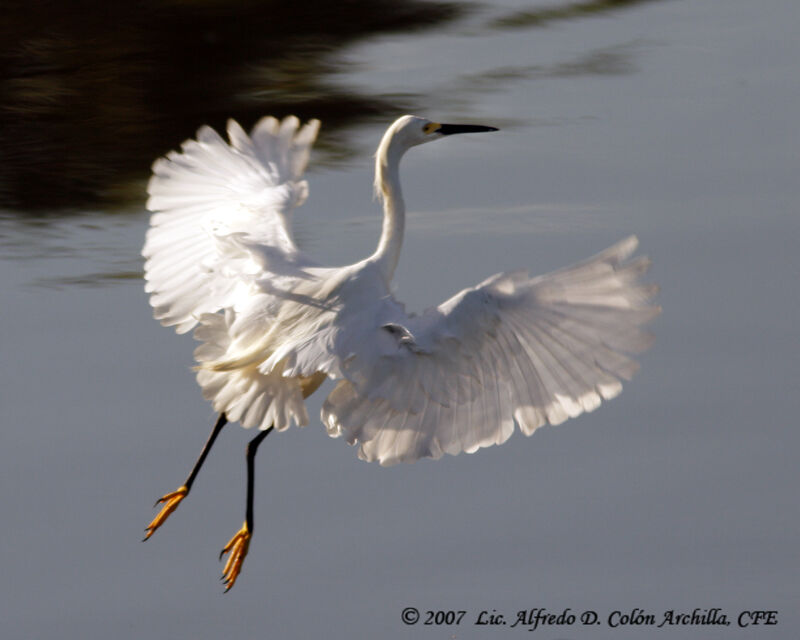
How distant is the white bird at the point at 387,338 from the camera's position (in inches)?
145

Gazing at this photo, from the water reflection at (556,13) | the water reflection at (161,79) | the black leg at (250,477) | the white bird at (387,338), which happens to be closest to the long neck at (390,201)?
the white bird at (387,338)

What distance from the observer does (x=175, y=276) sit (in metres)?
4.54

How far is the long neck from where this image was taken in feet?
14.2

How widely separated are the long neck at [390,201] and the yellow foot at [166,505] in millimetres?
1020

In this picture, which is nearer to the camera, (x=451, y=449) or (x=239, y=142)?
(x=451, y=449)

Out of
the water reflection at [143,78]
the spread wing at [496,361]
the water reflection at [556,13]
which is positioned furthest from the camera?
the water reflection at [556,13]

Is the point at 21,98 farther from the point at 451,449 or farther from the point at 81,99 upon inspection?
the point at 451,449

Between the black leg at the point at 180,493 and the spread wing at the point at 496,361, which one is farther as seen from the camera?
the black leg at the point at 180,493

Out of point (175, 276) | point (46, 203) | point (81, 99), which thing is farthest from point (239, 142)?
point (81, 99)

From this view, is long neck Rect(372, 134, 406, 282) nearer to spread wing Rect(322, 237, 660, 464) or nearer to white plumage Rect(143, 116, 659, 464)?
white plumage Rect(143, 116, 659, 464)

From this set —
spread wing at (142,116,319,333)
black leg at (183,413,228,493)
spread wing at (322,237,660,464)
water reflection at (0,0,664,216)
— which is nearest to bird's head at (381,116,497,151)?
spread wing at (142,116,319,333)

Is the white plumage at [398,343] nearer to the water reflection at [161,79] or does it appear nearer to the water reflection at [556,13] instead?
the water reflection at [161,79]

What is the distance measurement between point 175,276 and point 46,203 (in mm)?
2068

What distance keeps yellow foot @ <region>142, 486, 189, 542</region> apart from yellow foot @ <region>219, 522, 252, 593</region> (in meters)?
0.25
